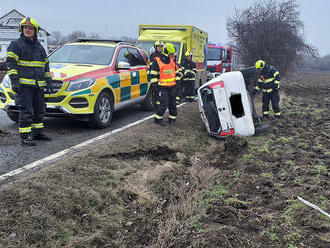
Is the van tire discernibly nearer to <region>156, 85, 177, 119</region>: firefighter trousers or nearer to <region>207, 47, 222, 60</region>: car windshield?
<region>156, 85, 177, 119</region>: firefighter trousers

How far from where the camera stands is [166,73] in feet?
23.8

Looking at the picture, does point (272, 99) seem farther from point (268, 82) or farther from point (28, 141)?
point (28, 141)

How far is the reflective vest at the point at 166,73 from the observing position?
720cm

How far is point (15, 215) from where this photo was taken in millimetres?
3025

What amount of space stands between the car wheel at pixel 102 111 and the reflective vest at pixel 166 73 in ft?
3.90

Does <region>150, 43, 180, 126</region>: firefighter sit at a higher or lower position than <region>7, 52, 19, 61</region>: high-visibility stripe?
lower

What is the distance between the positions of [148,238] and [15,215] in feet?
4.06

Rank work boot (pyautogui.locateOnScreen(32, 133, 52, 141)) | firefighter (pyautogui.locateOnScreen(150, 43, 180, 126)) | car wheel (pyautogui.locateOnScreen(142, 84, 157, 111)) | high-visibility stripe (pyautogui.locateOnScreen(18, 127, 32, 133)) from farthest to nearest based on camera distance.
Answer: car wheel (pyautogui.locateOnScreen(142, 84, 157, 111)), firefighter (pyautogui.locateOnScreen(150, 43, 180, 126)), work boot (pyautogui.locateOnScreen(32, 133, 52, 141)), high-visibility stripe (pyautogui.locateOnScreen(18, 127, 32, 133))

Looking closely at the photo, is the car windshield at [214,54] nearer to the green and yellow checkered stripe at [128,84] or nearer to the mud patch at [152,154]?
the green and yellow checkered stripe at [128,84]

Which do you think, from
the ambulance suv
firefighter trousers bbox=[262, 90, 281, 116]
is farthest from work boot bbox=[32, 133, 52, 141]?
firefighter trousers bbox=[262, 90, 281, 116]

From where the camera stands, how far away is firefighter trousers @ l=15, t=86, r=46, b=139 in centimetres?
516

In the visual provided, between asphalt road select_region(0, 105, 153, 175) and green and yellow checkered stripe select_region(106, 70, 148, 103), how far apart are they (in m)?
0.61

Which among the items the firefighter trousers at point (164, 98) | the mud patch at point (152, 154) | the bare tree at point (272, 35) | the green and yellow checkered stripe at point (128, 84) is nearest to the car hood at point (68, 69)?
the green and yellow checkered stripe at point (128, 84)

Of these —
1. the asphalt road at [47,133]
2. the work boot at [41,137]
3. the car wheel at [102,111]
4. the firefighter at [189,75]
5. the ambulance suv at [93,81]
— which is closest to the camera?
the asphalt road at [47,133]
